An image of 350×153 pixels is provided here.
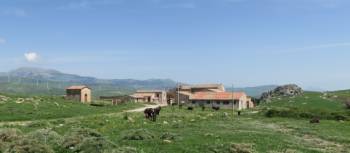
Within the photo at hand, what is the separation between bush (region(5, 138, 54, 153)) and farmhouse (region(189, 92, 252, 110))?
3997 inches

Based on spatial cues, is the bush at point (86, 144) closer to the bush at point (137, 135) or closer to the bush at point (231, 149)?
the bush at point (137, 135)

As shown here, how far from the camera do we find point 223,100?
128 m

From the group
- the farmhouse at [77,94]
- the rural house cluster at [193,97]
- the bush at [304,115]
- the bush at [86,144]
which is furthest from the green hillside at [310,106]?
the bush at [86,144]

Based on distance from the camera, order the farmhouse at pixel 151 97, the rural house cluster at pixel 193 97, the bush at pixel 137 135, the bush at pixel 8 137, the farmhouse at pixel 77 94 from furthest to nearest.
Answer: the farmhouse at pixel 151 97
the rural house cluster at pixel 193 97
the farmhouse at pixel 77 94
the bush at pixel 137 135
the bush at pixel 8 137

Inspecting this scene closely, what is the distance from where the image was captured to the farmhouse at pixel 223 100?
126312 mm

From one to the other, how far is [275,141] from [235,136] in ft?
12.8

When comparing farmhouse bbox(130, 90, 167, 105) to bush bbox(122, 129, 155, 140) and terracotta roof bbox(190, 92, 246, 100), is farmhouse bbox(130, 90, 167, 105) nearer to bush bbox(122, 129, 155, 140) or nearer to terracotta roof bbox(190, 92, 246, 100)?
terracotta roof bbox(190, 92, 246, 100)

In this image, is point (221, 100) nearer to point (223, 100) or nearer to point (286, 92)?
point (223, 100)

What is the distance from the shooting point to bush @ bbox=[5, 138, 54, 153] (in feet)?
81.0

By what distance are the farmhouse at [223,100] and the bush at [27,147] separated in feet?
333

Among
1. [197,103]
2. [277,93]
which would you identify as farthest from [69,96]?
[277,93]

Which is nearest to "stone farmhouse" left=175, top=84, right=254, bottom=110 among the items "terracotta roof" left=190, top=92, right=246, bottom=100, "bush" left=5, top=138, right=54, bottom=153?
"terracotta roof" left=190, top=92, right=246, bottom=100

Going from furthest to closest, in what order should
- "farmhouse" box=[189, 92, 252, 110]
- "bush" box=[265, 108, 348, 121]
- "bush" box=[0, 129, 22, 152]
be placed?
"farmhouse" box=[189, 92, 252, 110] → "bush" box=[265, 108, 348, 121] → "bush" box=[0, 129, 22, 152]

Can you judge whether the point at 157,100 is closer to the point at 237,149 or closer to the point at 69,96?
the point at 69,96
